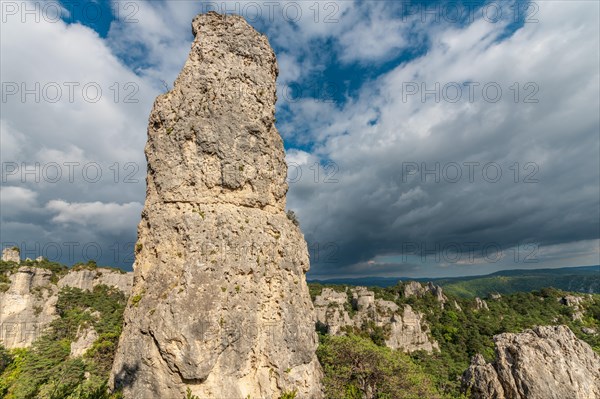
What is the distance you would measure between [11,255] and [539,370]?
131m

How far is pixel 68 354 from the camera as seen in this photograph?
53.4 m

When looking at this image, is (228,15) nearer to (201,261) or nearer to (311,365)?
(201,261)

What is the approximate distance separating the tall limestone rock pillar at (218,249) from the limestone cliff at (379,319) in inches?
2791

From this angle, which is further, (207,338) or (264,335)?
(264,335)

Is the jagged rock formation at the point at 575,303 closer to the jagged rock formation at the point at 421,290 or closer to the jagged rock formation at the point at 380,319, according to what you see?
the jagged rock formation at the point at 421,290

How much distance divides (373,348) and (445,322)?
7800 cm

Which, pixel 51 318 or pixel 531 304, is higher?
pixel 51 318

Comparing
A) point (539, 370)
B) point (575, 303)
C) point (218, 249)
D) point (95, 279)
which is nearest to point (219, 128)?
point (218, 249)

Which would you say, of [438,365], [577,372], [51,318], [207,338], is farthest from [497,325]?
[51,318]

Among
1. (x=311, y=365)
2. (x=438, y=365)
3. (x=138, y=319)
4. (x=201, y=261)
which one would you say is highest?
(x=201, y=261)

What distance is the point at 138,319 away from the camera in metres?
17.2

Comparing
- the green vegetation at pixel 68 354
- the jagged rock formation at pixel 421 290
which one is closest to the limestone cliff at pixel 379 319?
the jagged rock formation at pixel 421 290

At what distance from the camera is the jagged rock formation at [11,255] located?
324ft

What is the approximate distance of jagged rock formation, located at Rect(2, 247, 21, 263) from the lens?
98681mm
